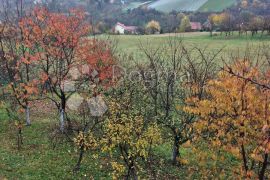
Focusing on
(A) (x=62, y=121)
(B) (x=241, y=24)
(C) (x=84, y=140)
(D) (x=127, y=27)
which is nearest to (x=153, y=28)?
(D) (x=127, y=27)

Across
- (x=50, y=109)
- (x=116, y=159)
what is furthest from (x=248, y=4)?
(x=116, y=159)

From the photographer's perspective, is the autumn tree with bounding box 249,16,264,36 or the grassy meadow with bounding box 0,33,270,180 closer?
the grassy meadow with bounding box 0,33,270,180

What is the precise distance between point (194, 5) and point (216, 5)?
9.90 metres

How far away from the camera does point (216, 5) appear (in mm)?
149500

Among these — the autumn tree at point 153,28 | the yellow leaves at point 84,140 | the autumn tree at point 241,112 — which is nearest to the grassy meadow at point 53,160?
the yellow leaves at point 84,140

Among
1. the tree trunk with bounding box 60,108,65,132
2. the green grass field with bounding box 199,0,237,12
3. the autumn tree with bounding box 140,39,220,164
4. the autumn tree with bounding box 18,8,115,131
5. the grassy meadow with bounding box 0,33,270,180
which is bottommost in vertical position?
the grassy meadow with bounding box 0,33,270,180

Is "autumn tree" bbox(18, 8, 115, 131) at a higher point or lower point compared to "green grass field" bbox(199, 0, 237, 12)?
lower

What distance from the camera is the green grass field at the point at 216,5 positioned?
476 feet

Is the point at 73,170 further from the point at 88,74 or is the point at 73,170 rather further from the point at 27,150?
the point at 88,74

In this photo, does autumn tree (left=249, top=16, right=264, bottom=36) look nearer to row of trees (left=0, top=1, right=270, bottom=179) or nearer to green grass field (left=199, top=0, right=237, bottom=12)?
green grass field (left=199, top=0, right=237, bottom=12)

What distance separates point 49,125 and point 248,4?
115 m

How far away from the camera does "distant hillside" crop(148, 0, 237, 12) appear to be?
147175 millimetres

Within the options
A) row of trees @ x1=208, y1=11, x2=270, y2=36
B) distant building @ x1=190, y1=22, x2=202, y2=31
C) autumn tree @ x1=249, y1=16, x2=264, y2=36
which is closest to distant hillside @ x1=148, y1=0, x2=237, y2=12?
distant building @ x1=190, y1=22, x2=202, y2=31

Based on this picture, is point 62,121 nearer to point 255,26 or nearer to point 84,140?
point 84,140
